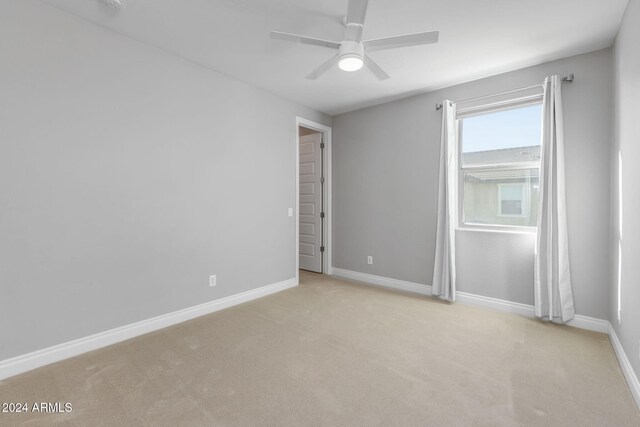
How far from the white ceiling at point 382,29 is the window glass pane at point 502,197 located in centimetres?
114

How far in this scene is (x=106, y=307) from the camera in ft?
8.25

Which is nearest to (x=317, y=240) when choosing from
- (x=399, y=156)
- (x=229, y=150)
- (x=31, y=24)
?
(x=399, y=156)

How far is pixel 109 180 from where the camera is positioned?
8.25ft

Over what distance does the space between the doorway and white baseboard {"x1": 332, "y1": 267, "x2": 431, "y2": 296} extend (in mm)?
299

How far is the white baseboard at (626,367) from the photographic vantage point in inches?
71.9

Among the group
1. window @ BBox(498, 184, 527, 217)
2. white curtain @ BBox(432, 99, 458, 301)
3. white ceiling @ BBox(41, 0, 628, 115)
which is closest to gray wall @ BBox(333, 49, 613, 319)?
white curtain @ BBox(432, 99, 458, 301)

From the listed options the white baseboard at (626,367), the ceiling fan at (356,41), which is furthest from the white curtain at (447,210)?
the ceiling fan at (356,41)

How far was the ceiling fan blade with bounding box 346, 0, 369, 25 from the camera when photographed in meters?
1.81

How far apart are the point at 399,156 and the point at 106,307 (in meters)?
3.67

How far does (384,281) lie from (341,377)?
7.96 feet

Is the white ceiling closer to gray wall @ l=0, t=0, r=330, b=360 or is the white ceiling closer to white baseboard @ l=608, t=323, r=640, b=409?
gray wall @ l=0, t=0, r=330, b=360

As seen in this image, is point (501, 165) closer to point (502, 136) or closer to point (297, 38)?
point (502, 136)

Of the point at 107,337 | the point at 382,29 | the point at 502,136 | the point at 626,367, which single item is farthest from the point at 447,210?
the point at 107,337

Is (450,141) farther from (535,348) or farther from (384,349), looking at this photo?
(384,349)
